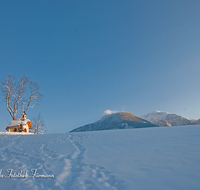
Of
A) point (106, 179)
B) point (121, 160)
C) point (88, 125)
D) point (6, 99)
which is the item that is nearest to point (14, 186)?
point (106, 179)

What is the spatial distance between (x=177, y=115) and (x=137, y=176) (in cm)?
7893

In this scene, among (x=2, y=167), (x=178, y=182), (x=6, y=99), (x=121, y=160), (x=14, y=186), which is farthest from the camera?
(x=6, y=99)

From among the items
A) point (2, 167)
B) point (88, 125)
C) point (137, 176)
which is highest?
point (137, 176)

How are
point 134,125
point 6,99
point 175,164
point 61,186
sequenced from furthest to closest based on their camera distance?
point 134,125
point 6,99
point 175,164
point 61,186

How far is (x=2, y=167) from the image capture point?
12.5 ft

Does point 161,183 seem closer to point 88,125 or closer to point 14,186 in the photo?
point 14,186

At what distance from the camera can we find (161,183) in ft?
7.29

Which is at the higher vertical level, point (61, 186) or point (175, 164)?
point (175, 164)

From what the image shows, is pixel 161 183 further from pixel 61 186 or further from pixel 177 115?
pixel 177 115

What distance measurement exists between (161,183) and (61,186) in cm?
185

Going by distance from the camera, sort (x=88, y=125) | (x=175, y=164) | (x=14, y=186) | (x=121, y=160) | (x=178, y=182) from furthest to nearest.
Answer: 1. (x=88, y=125)
2. (x=121, y=160)
3. (x=175, y=164)
4. (x=14, y=186)
5. (x=178, y=182)

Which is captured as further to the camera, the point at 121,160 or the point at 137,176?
the point at 121,160

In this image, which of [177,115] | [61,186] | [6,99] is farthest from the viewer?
[177,115]

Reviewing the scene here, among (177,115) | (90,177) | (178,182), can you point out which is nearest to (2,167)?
(90,177)
